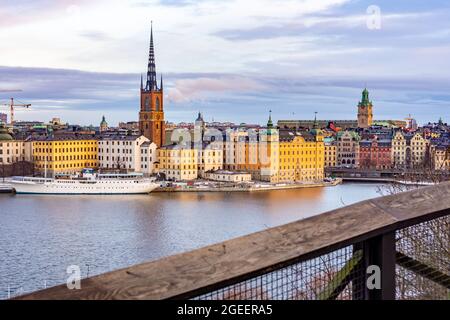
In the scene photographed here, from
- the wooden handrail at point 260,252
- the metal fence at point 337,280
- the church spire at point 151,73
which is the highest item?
the church spire at point 151,73

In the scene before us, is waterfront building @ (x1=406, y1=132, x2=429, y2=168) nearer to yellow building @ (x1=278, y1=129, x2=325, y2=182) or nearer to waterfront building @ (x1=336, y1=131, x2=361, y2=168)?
waterfront building @ (x1=336, y1=131, x2=361, y2=168)

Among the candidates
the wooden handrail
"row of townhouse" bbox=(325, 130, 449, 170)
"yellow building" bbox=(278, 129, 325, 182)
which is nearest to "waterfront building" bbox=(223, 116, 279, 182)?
"yellow building" bbox=(278, 129, 325, 182)

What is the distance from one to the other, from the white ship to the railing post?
14892 millimetres

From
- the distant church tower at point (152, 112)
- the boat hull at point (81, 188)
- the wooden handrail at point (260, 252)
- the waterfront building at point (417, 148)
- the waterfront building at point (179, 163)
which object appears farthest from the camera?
the waterfront building at point (417, 148)

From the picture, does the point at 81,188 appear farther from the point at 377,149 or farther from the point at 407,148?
the point at 407,148

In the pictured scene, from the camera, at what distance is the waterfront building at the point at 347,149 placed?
906 inches

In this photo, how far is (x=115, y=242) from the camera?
7992mm

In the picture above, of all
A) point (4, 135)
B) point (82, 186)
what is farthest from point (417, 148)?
point (4, 135)

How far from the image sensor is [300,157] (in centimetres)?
1989

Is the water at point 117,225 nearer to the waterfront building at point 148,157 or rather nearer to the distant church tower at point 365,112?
the waterfront building at point 148,157

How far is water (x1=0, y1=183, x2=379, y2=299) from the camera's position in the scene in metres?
6.44

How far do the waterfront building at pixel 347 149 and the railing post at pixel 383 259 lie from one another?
22335 millimetres

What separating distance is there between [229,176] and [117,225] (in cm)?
806

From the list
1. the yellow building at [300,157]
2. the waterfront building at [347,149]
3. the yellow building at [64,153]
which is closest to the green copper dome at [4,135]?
the yellow building at [64,153]
